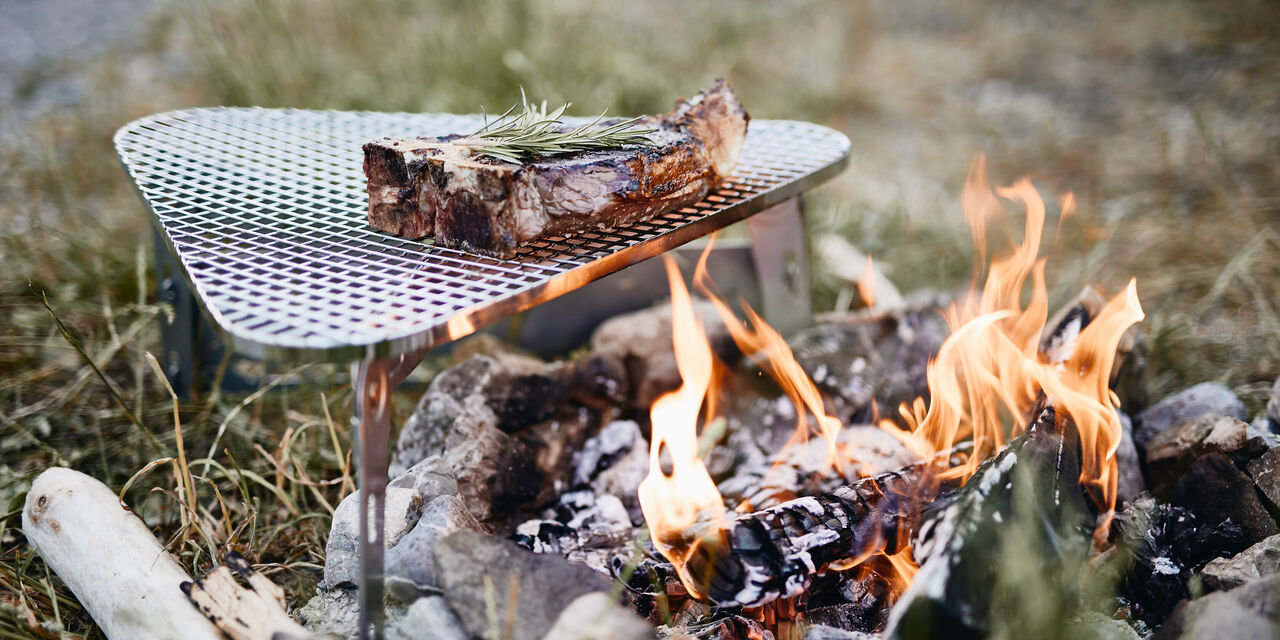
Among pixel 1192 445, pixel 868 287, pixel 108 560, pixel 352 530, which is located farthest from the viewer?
pixel 868 287

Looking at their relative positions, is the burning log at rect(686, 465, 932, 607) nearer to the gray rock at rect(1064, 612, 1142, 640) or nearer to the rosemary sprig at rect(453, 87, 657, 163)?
the gray rock at rect(1064, 612, 1142, 640)

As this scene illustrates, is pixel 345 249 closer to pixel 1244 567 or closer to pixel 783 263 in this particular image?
pixel 783 263

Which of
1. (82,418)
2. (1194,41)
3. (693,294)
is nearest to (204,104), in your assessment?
(82,418)

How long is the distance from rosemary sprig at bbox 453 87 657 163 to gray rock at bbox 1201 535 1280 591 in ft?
4.85

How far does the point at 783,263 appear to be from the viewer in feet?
9.05

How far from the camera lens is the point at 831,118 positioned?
559cm

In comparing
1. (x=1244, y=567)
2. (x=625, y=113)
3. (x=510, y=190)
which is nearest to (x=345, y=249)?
(x=510, y=190)

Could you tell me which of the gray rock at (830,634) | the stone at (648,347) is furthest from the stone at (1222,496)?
the stone at (648,347)

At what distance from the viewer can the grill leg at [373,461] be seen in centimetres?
136

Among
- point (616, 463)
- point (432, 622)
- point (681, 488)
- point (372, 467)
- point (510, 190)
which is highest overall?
point (510, 190)

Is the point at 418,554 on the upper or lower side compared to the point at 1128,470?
upper

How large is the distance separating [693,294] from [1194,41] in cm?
539

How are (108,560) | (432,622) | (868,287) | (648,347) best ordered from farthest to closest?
1. (868,287)
2. (648,347)
3. (108,560)
4. (432,622)

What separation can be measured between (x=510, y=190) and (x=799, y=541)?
2.96 ft
